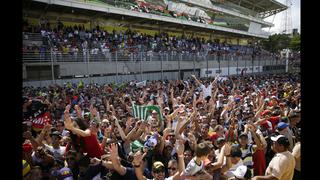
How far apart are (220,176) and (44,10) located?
23524 millimetres

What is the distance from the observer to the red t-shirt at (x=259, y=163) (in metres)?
4.30

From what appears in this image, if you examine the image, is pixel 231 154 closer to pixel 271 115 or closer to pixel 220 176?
pixel 220 176

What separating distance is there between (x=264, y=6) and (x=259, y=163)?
60061 mm

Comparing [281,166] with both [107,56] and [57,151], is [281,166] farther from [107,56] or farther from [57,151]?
[107,56]

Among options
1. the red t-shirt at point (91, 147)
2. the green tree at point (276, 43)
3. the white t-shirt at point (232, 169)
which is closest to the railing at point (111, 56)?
the red t-shirt at point (91, 147)

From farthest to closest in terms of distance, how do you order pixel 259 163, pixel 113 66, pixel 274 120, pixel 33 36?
pixel 113 66 < pixel 33 36 < pixel 274 120 < pixel 259 163

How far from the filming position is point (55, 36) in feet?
64.8

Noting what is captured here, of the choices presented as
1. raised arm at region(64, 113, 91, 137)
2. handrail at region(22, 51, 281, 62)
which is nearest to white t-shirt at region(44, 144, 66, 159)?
raised arm at region(64, 113, 91, 137)

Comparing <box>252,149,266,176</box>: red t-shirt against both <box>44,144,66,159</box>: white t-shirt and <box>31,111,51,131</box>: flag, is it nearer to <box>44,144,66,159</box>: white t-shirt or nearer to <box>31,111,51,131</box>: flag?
<box>44,144,66,159</box>: white t-shirt

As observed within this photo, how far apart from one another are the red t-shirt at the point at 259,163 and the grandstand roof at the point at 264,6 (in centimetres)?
5102

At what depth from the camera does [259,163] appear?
432 centimetres

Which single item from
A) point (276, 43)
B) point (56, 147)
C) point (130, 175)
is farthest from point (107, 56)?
point (276, 43)

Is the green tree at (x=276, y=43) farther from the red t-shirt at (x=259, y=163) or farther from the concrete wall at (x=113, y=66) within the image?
the red t-shirt at (x=259, y=163)
